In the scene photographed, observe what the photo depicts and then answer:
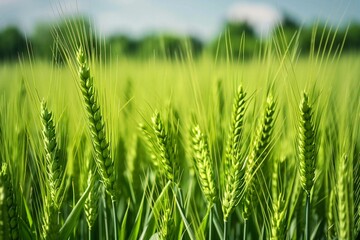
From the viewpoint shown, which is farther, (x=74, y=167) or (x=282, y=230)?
(x=74, y=167)

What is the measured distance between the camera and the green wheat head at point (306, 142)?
95 cm

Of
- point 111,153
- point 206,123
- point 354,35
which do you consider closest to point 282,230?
point 206,123

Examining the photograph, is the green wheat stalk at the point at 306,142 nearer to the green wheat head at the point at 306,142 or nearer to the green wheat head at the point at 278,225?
the green wheat head at the point at 306,142

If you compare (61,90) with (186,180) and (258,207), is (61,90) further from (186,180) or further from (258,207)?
(258,207)

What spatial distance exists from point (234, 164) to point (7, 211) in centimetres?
57

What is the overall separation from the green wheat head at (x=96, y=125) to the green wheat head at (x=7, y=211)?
0.22 m

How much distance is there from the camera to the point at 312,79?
104cm

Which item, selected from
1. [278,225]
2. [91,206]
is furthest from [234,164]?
[91,206]

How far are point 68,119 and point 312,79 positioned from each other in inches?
33.6

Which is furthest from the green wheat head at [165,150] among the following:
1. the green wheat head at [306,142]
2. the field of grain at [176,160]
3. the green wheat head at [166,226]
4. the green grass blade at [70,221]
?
→ the green wheat head at [306,142]

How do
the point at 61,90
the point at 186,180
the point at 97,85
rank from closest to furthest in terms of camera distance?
the point at 97,85 < the point at 61,90 < the point at 186,180

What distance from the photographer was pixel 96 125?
37.1 inches

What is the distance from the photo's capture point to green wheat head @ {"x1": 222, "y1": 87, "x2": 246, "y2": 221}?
954 millimetres

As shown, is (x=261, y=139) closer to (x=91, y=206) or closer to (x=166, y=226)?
(x=166, y=226)
